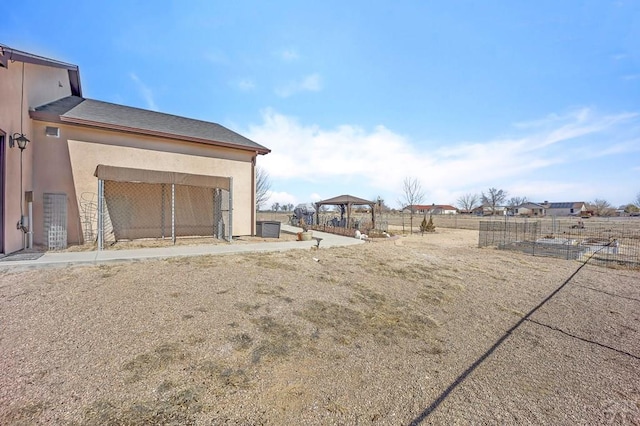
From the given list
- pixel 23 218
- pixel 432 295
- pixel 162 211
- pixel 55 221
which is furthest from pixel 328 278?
pixel 23 218

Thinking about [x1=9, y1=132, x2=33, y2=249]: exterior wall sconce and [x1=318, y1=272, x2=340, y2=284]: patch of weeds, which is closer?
[x1=318, y1=272, x2=340, y2=284]: patch of weeds

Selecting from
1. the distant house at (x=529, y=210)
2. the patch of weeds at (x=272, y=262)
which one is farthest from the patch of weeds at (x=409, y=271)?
the distant house at (x=529, y=210)

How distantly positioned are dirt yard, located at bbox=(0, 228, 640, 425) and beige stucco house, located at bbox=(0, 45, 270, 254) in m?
3.19

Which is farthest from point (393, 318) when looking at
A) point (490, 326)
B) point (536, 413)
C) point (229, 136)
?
point (229, 136)

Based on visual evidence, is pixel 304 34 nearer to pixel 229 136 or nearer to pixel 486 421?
pixel 229 136

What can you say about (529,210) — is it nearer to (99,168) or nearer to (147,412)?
(99,168)

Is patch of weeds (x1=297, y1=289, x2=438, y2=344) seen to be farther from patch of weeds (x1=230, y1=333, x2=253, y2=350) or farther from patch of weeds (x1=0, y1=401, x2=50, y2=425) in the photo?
patch of weeds (x1=0, y1=401, x2=50, y2=425)

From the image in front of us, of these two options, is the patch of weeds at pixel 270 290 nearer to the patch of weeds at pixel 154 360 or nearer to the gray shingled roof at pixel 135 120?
the patch of weeds at pixel 154 360

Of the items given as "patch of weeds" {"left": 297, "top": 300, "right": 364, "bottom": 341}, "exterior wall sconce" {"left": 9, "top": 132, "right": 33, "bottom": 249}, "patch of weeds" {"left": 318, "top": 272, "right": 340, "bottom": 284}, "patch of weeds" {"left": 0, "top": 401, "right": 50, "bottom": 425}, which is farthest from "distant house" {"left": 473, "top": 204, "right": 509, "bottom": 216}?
"patch of weeds" {"left": 0, "top": 401, "right": 50, "bottom": 425}

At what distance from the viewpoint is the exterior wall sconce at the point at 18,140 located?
643cm

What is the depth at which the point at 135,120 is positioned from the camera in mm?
9859

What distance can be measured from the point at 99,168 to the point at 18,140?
65.8 inches

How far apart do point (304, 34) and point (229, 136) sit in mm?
5244

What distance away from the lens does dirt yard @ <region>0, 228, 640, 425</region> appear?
2389 mm
